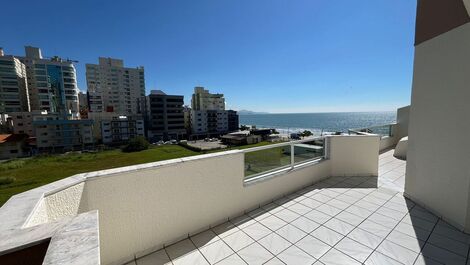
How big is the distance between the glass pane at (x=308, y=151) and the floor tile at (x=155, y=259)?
107 inches

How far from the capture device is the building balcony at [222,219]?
1.33 metres

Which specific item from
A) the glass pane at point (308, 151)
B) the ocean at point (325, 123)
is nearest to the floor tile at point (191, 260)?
the glass pane at point (308, 151)

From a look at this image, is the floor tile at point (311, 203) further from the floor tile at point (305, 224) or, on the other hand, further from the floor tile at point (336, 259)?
the floor tile at point (336, 259)

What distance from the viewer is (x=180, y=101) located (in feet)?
161

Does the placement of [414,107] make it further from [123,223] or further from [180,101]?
[180,101]

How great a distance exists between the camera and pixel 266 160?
328 centimetres

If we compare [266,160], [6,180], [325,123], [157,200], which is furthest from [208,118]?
[325,123]

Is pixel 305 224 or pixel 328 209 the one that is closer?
pixel 305 224

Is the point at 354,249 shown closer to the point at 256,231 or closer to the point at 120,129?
the point at 256,231

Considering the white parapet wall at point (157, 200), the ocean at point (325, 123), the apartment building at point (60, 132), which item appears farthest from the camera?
the ocean at point (325, 123)

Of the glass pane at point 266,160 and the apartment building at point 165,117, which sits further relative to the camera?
the apartment building at point 165,117

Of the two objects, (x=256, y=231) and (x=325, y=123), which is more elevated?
(x=256, y=231)

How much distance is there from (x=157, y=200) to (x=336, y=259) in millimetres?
2037

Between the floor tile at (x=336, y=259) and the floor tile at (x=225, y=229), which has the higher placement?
the floor tile at (x=336, y=259)
